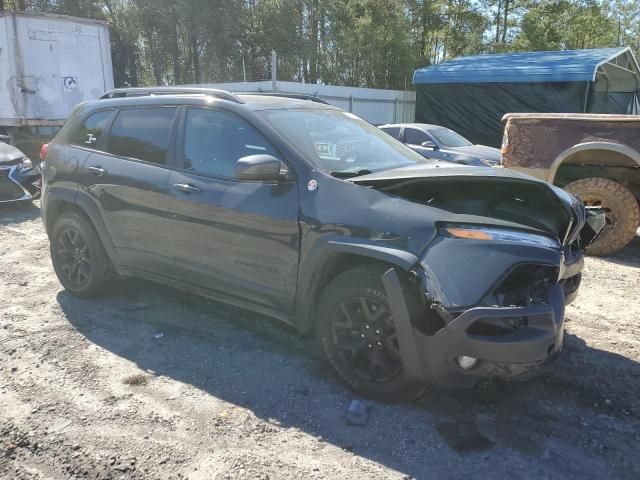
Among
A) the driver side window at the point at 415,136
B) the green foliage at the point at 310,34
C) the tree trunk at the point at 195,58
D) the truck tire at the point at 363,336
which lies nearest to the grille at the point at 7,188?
the truck tire at the point at 363,336

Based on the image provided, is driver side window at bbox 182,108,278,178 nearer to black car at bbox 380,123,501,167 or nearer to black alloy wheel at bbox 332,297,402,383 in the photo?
black alloy wheel at bbox 332,297,402,383

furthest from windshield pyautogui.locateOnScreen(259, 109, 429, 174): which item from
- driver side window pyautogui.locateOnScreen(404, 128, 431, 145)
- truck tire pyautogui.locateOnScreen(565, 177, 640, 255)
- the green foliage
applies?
the green foliage

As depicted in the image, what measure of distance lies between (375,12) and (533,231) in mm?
26562

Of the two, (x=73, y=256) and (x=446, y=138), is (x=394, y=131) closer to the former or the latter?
(x=446, y=138)

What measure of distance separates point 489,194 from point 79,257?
356 cm

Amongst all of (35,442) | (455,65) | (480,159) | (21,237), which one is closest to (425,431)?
(35,442)

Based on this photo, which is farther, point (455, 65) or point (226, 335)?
point (455, 65)

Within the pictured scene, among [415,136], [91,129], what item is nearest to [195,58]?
[415,136]

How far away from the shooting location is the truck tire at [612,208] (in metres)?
6.18

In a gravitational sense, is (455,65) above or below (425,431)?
above

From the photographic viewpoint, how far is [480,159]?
10.3 metres

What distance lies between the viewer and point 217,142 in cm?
383

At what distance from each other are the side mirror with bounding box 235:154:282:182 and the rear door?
94 cm

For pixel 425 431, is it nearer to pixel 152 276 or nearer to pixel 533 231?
pixel 533 231
